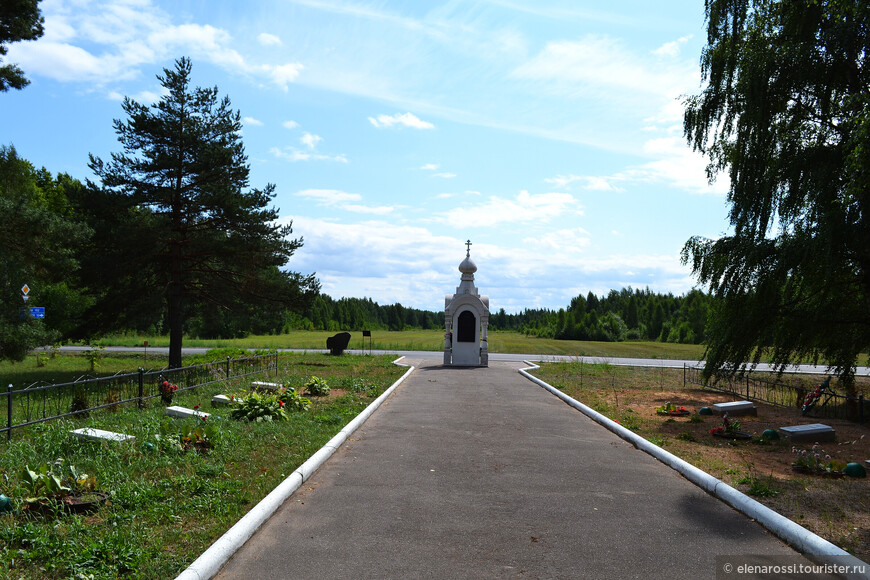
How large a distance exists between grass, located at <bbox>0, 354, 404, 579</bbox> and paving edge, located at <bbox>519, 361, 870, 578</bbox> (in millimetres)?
4751

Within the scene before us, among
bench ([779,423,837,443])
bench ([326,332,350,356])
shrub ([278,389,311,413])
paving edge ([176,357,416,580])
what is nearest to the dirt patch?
bench ([779,423,837,443])

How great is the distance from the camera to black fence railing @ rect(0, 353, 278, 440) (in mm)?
9781

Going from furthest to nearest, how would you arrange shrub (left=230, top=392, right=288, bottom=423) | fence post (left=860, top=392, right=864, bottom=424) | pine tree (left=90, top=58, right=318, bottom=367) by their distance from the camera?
1. pine tree (left=90, top=58, right=318, bottom=367)
2. fence post (left=860, top=392, right=864, bottom=424)
3. shrub (left=230, top=392, right=288, bottom=423)

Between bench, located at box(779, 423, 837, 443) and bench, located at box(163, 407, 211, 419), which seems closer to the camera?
bench, located at box(163, 407, 211, 419)

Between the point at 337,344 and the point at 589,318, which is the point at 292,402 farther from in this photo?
the point at 589,318

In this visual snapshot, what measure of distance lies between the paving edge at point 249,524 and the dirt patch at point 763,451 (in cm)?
484

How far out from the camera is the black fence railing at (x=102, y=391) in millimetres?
9781

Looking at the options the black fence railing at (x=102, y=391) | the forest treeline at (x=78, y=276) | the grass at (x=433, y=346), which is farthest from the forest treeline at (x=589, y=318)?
the black fence railing at (x=102, y=391)

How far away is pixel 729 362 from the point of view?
14.6 m

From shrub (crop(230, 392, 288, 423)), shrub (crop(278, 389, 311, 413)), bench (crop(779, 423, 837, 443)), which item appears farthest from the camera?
shrub (crop(278, 389, 311, 413))

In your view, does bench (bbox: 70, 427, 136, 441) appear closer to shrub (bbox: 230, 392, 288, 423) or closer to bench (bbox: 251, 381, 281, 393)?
shrub (bbox: 230, 392, 288, 423)

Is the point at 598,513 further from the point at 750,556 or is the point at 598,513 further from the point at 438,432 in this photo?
the point at 438,432

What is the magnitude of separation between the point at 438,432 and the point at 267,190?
1480 cm

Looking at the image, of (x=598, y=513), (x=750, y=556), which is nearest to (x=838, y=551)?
(x=750, y=556)
